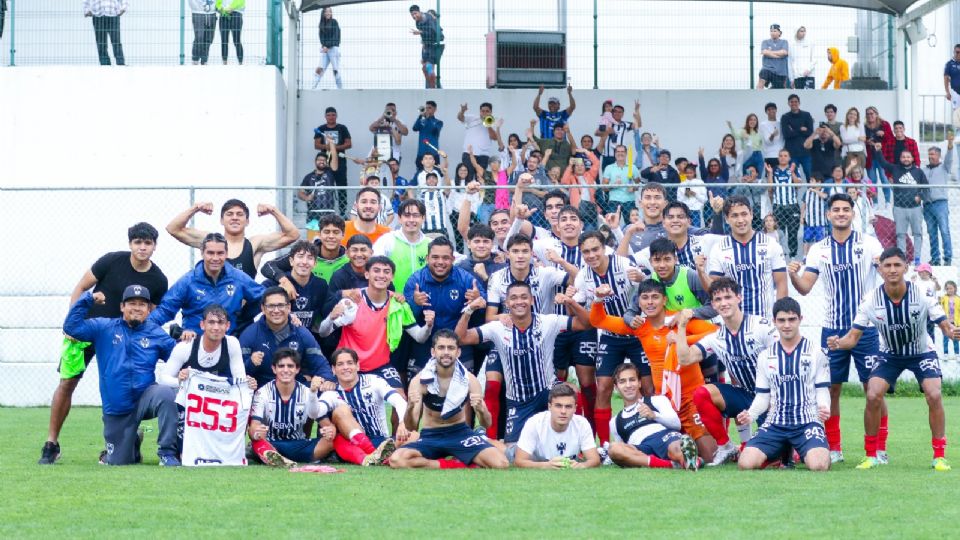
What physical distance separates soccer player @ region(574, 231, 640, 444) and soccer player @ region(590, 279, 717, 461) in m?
0.20

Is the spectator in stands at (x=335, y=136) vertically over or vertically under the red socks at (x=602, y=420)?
over

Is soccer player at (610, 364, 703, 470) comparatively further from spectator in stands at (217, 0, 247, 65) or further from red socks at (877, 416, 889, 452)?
spectator in stands at (217, 0, 247, 65)

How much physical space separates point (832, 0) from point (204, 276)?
549 inches

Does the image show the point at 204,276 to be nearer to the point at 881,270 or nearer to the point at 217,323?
the point at 217,323

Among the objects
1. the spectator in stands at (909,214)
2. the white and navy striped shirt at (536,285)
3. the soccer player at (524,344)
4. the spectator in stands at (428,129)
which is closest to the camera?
the soccer player at (524,344)

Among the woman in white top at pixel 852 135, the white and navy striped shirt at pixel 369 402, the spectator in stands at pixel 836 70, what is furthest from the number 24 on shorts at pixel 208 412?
the spectator in stands at pixel 836 70

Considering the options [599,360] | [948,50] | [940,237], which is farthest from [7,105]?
[948,50]

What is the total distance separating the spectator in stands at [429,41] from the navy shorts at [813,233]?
310 inches

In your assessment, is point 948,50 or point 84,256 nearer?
point 84,256

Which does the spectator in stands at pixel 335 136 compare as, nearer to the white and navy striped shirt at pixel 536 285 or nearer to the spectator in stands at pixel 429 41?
the spectator in stands at pixel 429 41

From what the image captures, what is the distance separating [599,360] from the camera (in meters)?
11.4

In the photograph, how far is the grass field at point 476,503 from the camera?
22.8 feet

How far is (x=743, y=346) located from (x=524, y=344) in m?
1.83

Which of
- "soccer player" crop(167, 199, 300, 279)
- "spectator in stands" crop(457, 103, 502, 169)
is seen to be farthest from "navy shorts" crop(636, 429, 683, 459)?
"spectator in stands" crop(457, 103, 502, 169)
